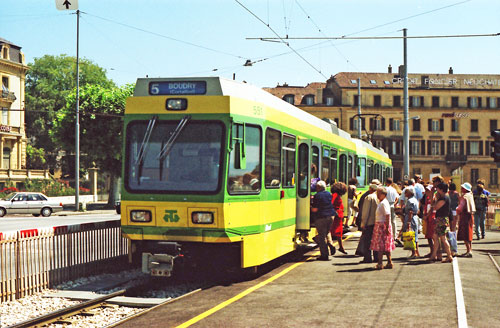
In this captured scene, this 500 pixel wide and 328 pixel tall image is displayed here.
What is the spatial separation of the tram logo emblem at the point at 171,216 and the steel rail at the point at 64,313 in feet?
4.35

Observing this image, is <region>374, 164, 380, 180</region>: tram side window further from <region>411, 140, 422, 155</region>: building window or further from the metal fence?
<region>411, 140, 422, 155</region>: building window

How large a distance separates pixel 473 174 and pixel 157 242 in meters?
84.8

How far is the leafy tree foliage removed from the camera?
5038 centimetres

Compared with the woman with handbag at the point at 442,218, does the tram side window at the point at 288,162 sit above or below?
above

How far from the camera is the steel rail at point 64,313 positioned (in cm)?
859

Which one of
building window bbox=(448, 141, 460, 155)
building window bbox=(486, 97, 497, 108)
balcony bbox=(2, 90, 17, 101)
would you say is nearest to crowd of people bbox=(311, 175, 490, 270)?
balcony bbox=(2, 90, 17, 101)

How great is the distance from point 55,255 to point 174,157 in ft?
9.62

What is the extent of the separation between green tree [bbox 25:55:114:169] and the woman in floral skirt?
67.2 m

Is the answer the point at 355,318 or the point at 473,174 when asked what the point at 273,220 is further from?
the point at 473,174

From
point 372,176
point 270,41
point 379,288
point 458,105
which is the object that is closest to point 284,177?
point 379,288

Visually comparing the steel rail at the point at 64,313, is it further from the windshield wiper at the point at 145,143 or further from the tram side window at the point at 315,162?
the tram side window at the point at 315,162

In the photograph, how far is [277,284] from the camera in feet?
37.6

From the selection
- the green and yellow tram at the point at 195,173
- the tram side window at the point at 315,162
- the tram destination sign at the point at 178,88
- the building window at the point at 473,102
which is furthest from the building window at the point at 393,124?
the tram destination sign at the point at 178,88

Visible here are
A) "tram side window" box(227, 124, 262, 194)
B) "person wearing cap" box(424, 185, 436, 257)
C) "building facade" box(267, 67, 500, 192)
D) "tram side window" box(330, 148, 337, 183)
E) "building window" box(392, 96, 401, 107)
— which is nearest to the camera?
"tram side window" box(227, 124, 262, 194)
